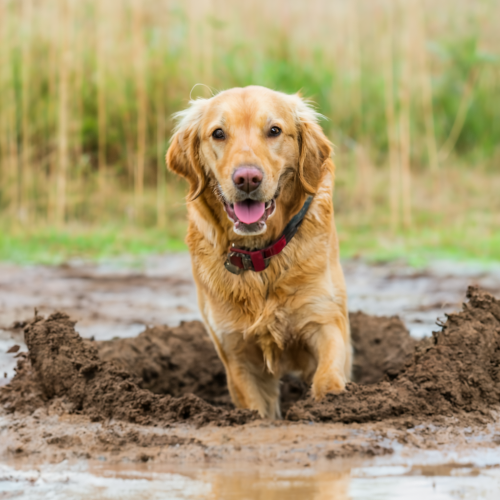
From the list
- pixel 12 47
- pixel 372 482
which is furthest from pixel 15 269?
pixel 372 482

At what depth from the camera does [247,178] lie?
320 cm

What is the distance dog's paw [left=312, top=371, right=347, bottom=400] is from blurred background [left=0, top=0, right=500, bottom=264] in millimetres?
4575

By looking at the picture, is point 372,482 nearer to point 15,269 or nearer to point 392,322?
point 392,322

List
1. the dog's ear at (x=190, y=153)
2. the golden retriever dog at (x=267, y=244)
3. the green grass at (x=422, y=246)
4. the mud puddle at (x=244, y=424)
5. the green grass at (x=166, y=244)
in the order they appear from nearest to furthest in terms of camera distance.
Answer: the mud puddle at (x=244, y=424)
the golden retriever dog at (x=267, y=244)
the dog's ear at (x=190, y=153)
the green grass at (x=422, y=246)
the green grass at (x=166, y=244)

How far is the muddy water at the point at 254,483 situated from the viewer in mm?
2205

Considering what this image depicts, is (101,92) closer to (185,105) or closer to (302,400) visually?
(185,105)

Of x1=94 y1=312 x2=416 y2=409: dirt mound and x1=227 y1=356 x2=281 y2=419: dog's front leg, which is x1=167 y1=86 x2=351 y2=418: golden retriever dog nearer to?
x1=227 y1=356 x2=281 y2=419: dog's front leg

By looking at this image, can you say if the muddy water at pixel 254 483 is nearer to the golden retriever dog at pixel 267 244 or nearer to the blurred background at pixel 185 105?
the golden retriever dog at pixel 267 244

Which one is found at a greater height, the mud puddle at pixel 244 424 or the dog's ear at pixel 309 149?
Answer: the dog's ear at pixel 309 149

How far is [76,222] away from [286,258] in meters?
6.17

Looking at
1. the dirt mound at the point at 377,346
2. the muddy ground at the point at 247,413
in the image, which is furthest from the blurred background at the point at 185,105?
the muddy ground at the point at 247,413

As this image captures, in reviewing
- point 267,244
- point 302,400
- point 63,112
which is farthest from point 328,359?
point 63,112

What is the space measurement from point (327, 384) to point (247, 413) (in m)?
0.45

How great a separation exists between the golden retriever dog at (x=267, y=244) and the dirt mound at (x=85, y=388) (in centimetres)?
50
